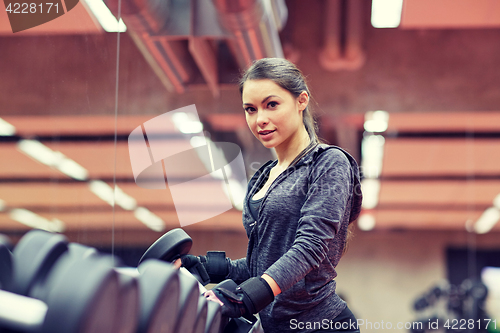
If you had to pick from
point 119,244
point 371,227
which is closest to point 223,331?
point 119,244

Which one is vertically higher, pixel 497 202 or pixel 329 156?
pixel 497 202

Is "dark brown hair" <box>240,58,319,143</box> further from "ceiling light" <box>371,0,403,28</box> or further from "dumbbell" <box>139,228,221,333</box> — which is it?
"ceiling light" <box>371,0,403,28</box>

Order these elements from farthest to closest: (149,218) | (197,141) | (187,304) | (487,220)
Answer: (487,220)
(197,141)
(149,218)
(187,304)

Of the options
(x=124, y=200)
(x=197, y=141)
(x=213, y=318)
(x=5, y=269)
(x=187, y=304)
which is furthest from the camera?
(x=197, y=141)

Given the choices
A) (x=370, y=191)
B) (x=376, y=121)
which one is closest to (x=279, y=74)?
(x=376, y=121)

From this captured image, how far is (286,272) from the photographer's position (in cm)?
83

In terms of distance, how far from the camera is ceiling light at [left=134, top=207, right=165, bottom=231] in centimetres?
196

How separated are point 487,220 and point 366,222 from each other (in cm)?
178

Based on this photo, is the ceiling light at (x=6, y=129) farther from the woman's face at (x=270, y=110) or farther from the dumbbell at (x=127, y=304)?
the woman's face at (x=270, y=110)

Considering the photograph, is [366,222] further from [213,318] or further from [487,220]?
[213,318]

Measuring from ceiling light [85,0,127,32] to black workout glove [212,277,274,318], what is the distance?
0.91 m

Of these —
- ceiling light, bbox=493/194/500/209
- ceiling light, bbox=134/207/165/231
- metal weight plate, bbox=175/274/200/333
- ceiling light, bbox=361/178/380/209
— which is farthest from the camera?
ceiling light, bbox=493/194/500/209

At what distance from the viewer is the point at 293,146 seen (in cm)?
111

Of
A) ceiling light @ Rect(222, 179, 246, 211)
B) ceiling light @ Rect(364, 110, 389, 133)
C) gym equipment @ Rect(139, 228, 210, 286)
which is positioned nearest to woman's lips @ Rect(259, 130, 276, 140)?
gym equipment @ Rect(139, 228, 210, 286)
